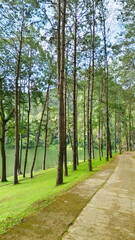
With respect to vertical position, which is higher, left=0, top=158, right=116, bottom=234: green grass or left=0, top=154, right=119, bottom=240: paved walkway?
left=0, top=154, right=119, bottom=240: paved walkway

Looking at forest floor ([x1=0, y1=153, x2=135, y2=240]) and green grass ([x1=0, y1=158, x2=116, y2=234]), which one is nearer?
forest floor ([x1=0, y1=153, x2=135, y2=240])

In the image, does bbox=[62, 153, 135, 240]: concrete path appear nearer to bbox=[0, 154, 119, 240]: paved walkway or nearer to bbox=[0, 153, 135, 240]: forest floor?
bbox=[0, 153, 135, 240]: forest floor

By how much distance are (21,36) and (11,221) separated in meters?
12.0

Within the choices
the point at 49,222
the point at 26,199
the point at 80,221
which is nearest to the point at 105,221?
the point at 80,221

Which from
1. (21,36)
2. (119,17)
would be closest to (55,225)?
(21,36)

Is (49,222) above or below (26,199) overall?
above

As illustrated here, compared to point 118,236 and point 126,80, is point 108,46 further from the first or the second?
point 118,236

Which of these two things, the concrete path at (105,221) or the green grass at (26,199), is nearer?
the concrete path at (105,221)

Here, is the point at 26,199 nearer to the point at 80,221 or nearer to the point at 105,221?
the point at 80,221

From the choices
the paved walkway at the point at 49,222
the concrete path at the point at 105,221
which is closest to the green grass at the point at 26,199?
the paved walkway at the point at 49,222

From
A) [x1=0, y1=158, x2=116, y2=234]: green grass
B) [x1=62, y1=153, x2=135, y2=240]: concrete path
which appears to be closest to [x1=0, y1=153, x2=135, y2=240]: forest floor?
[x1=62, y1=153, x2=135, y2=240]: concrete path

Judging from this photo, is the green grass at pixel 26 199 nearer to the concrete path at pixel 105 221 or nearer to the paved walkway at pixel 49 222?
the paved walkway at pixel 49 222

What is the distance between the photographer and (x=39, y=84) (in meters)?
14.0

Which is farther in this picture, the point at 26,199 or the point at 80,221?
the point at 26,199
